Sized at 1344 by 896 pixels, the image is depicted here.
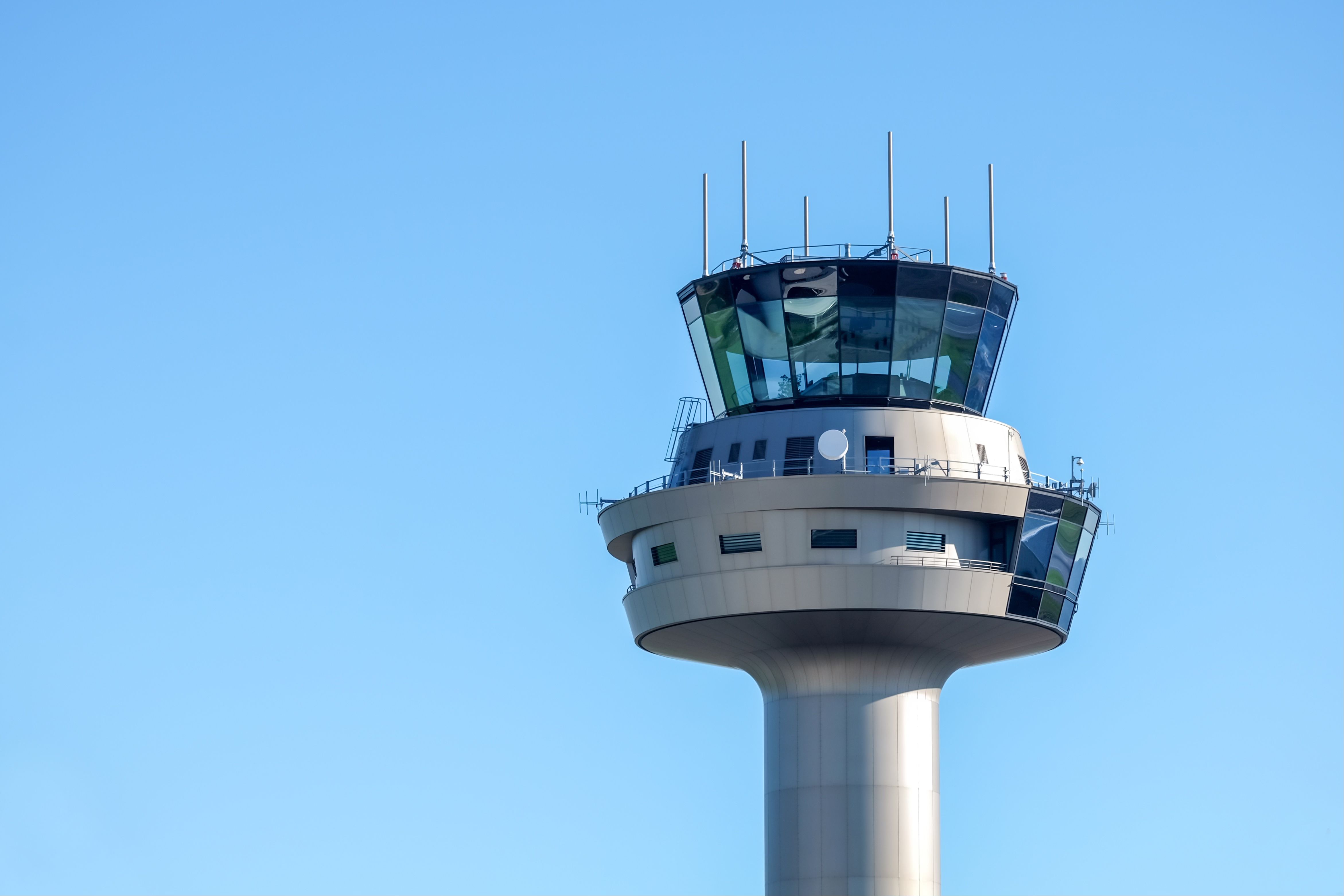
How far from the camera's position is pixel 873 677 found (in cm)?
7756

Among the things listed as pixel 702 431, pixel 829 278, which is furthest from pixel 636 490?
pixel 829 278

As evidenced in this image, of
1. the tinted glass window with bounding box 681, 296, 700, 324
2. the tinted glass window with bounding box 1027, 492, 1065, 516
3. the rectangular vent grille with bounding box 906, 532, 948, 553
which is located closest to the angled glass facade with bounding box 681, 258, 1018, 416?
the tinted glass window with bounding box 681, 296, 700, 324

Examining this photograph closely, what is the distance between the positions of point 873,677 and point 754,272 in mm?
10730

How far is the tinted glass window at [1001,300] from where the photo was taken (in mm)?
79250

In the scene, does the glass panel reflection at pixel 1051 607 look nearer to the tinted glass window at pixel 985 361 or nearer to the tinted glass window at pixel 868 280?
the tinted glass window at pixel 985 361

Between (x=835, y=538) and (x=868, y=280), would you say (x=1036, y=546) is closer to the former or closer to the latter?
(x=835, y=538)

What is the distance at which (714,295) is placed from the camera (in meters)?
79.9

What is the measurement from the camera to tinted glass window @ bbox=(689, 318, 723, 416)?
80.7 meters

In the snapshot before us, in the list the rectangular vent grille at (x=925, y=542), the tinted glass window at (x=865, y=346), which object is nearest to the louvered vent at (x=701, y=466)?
the tinted glass window at (x=865, y=346)

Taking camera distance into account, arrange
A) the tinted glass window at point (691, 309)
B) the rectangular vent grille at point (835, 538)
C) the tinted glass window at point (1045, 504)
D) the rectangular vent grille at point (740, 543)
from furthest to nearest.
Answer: the tinted glass window at point (691, 309)
the tinted glass window at point (1045, 504)
the rectangular vent grille at point (740, 543)
the rectangular vent grille at point (835, 538)

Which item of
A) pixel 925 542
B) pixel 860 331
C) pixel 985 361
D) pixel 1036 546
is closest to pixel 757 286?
pixel 860 331

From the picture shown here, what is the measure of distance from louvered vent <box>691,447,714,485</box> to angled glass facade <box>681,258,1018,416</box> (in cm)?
189

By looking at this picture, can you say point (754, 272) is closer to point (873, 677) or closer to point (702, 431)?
point (702, 431)

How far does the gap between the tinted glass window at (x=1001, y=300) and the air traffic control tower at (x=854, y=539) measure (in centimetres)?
6
